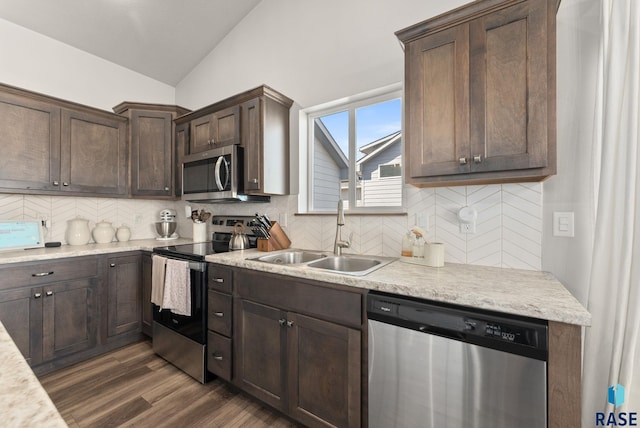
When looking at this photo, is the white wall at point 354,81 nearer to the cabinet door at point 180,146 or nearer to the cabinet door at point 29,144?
the cabinet door at point 180,146

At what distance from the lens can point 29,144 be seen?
7.50 feet

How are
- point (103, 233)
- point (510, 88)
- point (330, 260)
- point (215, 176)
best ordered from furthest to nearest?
point (103, 233)
point (215, 176)
point (330, 260)
point (510, 88)

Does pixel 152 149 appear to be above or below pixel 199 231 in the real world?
above

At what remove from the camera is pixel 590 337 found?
1195 mm

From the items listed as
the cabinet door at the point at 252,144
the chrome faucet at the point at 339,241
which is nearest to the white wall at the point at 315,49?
the cabinet door at the point at 252,144

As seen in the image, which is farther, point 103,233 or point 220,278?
point 103,233

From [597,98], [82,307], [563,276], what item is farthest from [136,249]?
[597,98]

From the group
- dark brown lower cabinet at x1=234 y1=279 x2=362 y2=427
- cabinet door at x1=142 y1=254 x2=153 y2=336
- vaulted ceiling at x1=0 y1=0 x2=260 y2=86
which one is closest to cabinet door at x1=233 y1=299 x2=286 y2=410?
A: dark brown lower cabinet at x1=234 y1=279 x2=362 y2=427

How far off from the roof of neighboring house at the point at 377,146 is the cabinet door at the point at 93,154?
2479 mm

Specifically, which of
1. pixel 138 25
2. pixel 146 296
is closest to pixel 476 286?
pixel 146 296

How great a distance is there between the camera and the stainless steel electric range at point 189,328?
2002 millimetres

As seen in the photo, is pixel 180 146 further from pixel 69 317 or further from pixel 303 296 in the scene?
pixel 303 296

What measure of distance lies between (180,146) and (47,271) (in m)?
1.54

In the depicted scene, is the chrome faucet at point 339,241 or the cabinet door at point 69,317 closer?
the chrome faucet at point 339,241
